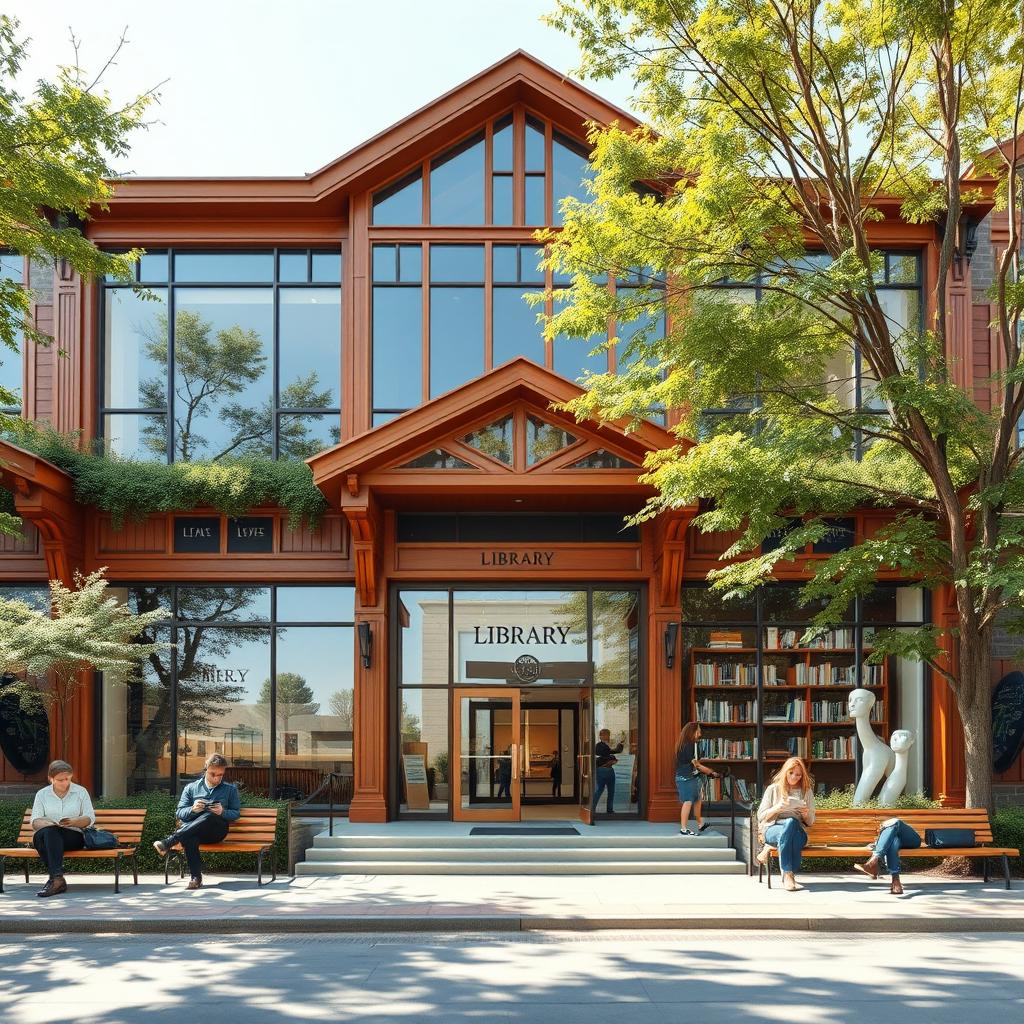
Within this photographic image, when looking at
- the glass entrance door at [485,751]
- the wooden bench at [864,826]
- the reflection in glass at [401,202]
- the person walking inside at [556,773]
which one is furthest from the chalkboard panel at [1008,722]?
the reflection in glass at [401,202]

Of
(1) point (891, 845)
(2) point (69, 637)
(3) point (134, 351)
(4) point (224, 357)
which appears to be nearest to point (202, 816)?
(2) point (69, 637)

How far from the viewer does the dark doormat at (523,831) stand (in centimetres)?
1449

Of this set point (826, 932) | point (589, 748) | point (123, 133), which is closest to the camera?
point (826, 932)

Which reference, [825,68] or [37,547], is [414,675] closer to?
[37,547]

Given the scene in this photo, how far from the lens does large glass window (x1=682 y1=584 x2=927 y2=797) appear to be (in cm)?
1644

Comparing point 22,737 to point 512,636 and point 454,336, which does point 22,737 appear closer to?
point 512,636

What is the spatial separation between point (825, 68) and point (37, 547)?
13.0 meters

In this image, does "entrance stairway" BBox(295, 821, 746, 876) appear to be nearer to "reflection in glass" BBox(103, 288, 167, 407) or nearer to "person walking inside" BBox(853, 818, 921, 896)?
"person walking inside" BBox(853, 818, 921, 896)

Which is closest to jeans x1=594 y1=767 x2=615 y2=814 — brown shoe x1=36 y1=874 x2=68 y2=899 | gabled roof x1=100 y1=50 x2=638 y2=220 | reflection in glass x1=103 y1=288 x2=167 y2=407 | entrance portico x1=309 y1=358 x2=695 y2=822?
entrance portico x1=309 y1=358 x2=695 y2=822

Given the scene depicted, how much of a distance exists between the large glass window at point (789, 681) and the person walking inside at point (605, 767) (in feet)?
4.46

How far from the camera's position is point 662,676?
16094 millimetres

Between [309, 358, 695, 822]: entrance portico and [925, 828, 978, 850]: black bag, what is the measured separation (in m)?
4.52

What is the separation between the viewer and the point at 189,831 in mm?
11992

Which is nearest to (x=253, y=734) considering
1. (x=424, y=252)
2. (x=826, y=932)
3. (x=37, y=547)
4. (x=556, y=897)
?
(x=37, y=547)
